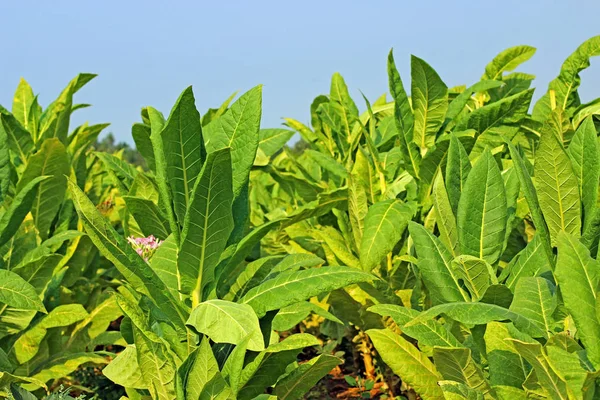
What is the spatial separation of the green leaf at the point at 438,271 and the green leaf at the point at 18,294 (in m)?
1.58

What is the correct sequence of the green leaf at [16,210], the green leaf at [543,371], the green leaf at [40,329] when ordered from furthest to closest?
the green leaf at [40,329] → the green leaf at [16,210] → the green leaf at [543,371]

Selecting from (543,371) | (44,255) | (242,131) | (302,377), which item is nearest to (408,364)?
(302,377)

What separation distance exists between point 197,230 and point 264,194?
3061 mm

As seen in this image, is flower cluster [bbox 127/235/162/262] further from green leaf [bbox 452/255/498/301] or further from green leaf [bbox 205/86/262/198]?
green leaf [bbox 452/255/498/301]

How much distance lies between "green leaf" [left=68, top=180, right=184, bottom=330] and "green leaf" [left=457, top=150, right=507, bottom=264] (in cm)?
104

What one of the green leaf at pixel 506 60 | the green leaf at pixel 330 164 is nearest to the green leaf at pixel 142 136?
the green leaf at pixel 330 164

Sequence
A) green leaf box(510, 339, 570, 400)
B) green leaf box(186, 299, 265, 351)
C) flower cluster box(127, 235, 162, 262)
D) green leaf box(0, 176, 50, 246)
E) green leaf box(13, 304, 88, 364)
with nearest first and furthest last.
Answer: green leaf box(510, 339, 570, 400) → green leaf box(186, 299, 265, 351) → flower cluster box(127, 235, 162, 262) → green leaf box(0, 176, 50, 246) → green leaf box(13, 304, 88, 364)

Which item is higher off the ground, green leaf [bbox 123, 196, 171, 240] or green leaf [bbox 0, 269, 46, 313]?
green leaf [bbox 123, 196, 171, 240]

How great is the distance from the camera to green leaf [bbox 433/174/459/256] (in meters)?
2.58

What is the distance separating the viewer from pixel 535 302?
7.32 feet

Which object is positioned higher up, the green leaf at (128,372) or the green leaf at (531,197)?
the green leaf at (531,197)

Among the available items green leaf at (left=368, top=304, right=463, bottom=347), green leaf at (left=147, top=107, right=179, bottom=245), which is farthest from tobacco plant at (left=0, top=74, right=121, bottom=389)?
Answer: green leaf at (left=368, top=304, right=463, bottom=347)

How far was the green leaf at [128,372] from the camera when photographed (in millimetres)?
2543

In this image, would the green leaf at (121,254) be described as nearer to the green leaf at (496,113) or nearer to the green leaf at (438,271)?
the green leaf at (438,271)
